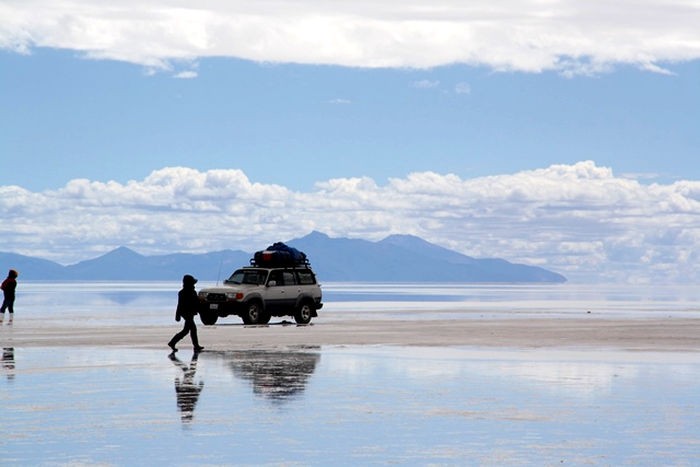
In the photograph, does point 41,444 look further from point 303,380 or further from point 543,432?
point 303,380

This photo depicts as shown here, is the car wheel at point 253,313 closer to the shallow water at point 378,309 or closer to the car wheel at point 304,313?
the car wheel at point 304,313

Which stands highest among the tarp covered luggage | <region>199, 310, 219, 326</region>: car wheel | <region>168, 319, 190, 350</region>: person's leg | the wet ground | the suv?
the tarp covered luggage

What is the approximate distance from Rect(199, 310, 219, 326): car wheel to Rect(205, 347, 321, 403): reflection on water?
540 inches

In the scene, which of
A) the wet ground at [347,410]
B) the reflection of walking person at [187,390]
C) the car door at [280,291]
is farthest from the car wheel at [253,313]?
the reflection of walking person at [187,390]

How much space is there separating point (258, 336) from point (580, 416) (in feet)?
68.4

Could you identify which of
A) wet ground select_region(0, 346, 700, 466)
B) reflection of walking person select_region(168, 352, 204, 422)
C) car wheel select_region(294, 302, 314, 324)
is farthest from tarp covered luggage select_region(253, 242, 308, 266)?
reflection of walking person select_region(168, 352, 204, 422)

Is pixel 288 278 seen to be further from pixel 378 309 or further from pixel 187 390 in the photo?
pixel 187 390

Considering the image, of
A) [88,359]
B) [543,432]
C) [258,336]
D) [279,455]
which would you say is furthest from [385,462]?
[258,336]

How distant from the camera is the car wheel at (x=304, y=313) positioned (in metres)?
44.5

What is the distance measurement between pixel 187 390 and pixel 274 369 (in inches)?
172

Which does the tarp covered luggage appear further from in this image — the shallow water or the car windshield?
the shallow water

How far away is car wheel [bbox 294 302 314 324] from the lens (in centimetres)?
4453

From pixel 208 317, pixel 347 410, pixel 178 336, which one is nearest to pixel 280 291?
pixel 208 317

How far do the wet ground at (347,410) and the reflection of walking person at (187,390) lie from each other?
0.03 metres
